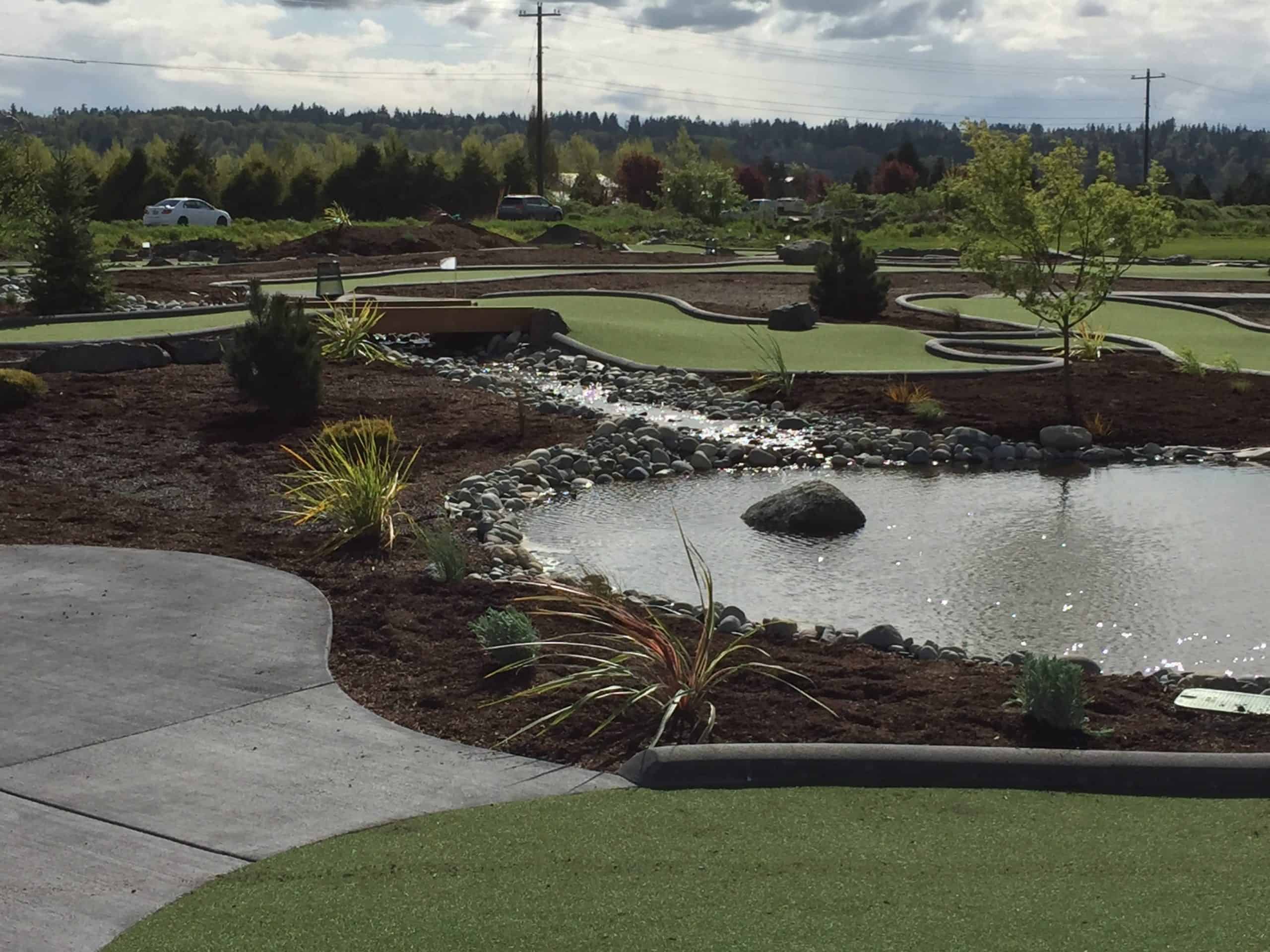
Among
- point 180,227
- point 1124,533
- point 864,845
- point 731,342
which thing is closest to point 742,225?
point 180,227

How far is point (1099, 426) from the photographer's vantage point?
14.2 m

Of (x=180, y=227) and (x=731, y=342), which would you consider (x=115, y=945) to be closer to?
(x=731, y=342)

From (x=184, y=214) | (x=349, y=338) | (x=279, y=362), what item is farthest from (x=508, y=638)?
(x=184, y=214)

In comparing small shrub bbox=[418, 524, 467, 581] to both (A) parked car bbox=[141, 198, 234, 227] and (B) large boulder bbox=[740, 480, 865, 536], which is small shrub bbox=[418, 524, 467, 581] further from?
(A) parked car bbox=[141, 198, 234, 227]

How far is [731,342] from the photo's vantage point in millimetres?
19000

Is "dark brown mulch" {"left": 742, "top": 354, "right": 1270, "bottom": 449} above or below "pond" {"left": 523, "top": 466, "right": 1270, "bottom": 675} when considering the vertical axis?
above

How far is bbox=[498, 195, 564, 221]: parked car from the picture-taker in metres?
54.5

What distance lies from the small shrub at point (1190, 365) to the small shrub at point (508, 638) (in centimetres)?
1173

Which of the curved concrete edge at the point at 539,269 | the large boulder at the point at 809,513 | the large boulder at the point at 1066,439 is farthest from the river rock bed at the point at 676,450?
the curved concrete edge at the point at 539,269

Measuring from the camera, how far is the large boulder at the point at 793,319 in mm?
19734

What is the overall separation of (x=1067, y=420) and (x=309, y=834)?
1119 centimetres

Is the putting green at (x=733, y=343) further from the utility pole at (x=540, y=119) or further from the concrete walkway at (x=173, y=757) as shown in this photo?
the utility pole at (x=540, y=119)

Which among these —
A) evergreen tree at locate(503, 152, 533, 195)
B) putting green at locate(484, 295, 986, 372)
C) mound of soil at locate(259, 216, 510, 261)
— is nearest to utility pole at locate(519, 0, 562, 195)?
evergreen tree at locate(503, 152, 533, 195)

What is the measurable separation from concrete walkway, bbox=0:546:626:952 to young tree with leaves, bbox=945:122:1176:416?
947cm
